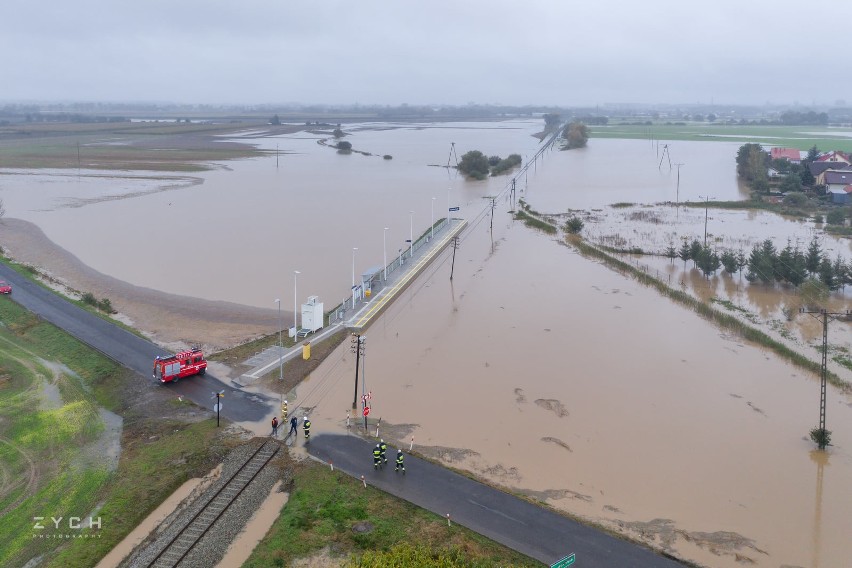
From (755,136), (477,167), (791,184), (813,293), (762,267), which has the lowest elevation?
(813,293)

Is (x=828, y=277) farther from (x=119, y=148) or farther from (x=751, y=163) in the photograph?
(x=119, y=148)

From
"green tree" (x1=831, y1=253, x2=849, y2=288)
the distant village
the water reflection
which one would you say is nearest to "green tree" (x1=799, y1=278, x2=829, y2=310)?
"green tree" (x1=831, y1=253, x2=849, y2=288)

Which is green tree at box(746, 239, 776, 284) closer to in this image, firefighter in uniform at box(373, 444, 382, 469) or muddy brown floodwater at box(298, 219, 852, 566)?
muddy brown floodwater at box(298, 219, 852, 566)

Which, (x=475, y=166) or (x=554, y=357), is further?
(x=475, y=166)

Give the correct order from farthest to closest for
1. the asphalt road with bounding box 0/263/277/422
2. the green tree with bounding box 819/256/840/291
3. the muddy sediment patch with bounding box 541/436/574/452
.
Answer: the green tree with bounding box 819/256/840/291 → the asphalt road with bounding box 0/263/277/422 → the muddy sediment patch with bounding box 541/436/574/452

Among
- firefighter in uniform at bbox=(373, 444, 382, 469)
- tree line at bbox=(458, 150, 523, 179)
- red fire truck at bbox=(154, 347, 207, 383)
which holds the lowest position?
firefighter in uniform at bbox=(373, 444, 382, 469)

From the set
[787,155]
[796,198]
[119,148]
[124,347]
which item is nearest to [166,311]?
[124,347]

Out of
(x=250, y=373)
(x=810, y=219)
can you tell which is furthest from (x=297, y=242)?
(x=810, y=219)

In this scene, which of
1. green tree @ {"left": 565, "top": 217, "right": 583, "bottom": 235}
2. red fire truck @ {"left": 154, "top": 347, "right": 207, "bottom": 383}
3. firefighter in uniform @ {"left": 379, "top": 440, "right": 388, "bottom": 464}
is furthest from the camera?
green tree @ {"left": 565, "top": 217, "right": 583, "bottom": 235}
